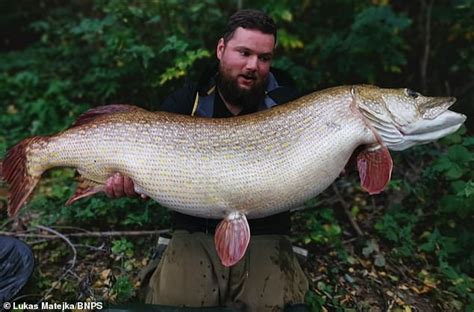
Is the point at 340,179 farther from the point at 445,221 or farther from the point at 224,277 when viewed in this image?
the point at 224,277

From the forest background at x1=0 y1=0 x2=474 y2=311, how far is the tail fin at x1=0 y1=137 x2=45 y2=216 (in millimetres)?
274

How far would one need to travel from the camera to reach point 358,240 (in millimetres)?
3658

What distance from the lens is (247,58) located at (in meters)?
2.78

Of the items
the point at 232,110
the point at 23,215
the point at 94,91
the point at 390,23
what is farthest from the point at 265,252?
the point at 94,91

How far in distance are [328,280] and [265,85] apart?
1.53 meters

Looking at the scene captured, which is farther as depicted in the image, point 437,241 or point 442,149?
point 442,149

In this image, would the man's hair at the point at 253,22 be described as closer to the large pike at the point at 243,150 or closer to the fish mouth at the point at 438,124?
the large pike at the point at 243,150

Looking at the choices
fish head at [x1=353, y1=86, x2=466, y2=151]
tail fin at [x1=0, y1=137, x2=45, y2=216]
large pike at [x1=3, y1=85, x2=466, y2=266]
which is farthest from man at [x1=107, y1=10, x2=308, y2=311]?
fish head at [x1=353, y1=86, x2=466, y2=151]

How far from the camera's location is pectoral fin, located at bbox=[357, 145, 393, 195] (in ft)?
7.90

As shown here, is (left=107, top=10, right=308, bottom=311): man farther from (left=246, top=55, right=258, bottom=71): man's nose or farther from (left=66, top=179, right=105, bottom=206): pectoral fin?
(left=66, top=179, right=105, bottom=206): pectoral fin

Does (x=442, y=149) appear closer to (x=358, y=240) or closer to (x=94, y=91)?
(x=358, y=240)

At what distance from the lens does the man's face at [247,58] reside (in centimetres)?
274

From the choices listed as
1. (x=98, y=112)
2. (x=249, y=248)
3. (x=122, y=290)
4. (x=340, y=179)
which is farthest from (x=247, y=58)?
(x=340, y=179)

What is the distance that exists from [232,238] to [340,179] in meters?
2.09
